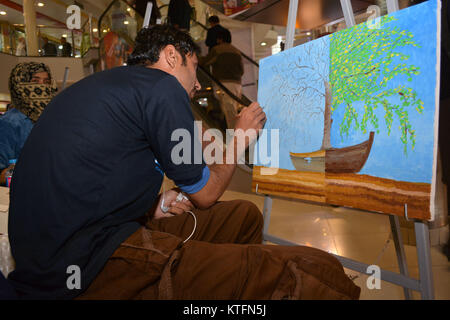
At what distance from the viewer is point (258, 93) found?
1576 mm

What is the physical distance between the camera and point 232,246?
2.78 ft

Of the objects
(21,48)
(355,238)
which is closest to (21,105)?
(355,238)

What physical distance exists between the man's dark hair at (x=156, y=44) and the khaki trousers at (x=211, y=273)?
74 centimetres

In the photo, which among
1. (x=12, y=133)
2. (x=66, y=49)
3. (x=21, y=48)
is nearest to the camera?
(x=12, y=133)

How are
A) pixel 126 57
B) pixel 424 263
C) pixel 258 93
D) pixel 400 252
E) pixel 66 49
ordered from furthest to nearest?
pixel 66 49
pixel 126 57
pixel 258 93
pixel 400 252
pixel 424 263

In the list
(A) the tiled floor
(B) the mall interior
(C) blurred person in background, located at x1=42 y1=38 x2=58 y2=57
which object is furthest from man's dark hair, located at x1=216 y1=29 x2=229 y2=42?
(C) blurred person in background, located at x1=42 y1=38 x2=58 y2=57

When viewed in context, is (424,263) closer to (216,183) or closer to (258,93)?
(216,183)

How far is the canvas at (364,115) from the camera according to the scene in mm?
893

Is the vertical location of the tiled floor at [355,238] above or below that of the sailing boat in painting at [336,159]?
below

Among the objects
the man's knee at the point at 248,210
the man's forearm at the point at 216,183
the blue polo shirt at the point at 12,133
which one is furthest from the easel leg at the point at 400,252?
the blue polo shirt at the point at 12,133

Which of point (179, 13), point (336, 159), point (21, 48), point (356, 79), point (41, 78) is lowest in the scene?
point (336, 159)

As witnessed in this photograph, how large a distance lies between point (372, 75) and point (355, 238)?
1.64 metres

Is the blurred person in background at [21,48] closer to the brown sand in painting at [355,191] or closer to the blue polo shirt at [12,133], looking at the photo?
the blue polo shirt at [12,133]

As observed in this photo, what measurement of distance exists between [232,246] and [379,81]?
2.64ft
